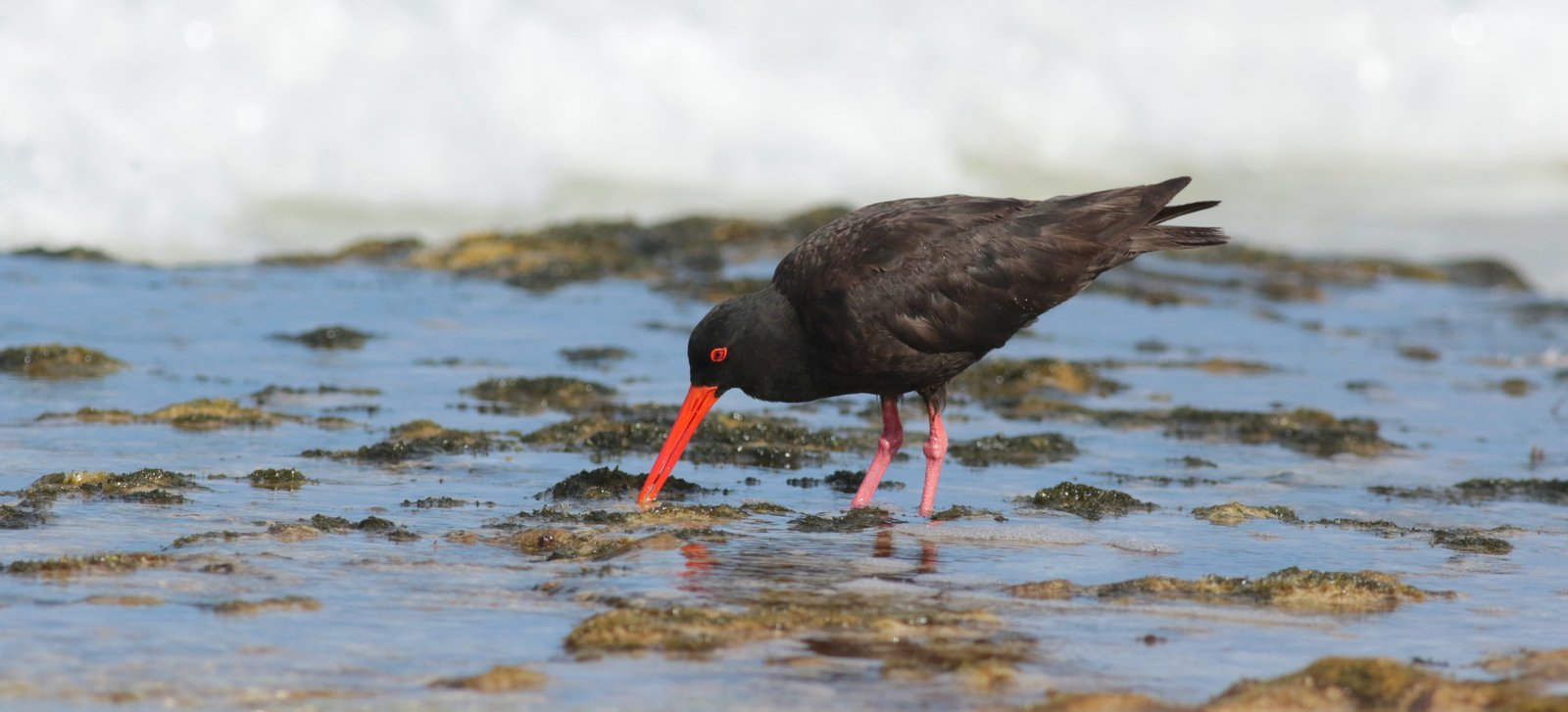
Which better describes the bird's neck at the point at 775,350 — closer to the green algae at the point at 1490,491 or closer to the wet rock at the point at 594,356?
the green algae at the point at 1490,491

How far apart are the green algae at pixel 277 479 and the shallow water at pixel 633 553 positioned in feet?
0.34

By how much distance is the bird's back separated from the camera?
23.8 ft

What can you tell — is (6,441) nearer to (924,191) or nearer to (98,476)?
(98,476)

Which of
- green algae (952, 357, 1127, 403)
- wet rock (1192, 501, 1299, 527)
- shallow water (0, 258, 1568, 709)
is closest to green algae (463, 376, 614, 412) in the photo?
shallow water (0, 258, 1568, 709)

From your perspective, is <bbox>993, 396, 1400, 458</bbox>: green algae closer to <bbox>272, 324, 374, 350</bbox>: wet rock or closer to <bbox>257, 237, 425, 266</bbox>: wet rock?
<bbox>272, 324, 374, 350</bbox>: wet rock

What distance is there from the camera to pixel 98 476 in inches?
263

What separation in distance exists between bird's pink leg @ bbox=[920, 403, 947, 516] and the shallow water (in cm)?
21

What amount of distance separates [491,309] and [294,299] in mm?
1776

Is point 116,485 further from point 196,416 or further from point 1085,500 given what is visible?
point 1085,500

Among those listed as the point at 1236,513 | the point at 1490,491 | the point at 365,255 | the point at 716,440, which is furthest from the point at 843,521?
the point at 365,255

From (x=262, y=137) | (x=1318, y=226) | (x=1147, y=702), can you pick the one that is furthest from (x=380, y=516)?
(x=1318, y=226)

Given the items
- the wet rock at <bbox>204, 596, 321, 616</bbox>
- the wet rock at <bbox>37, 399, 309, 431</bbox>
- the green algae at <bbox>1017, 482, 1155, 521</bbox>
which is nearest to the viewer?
the wet rock at <bbox>204, 596, 321, 616</bbox>

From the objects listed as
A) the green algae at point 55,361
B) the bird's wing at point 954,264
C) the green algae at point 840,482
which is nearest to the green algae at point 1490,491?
the bird's wing at point 954,264

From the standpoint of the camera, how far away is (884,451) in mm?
7578
